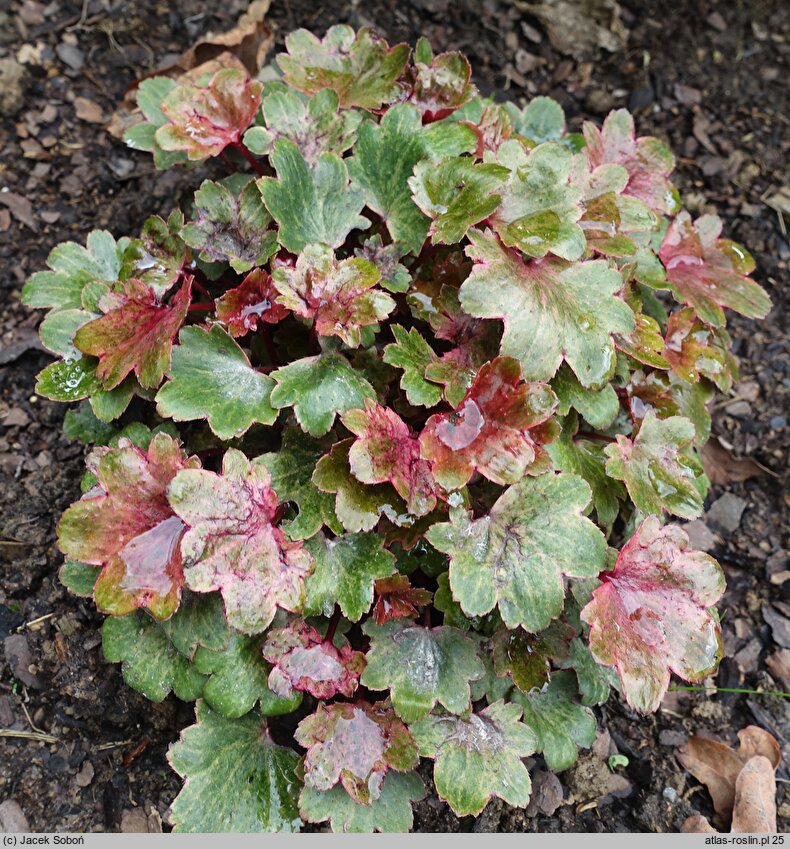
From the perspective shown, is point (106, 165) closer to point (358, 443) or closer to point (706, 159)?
point (358, 443)

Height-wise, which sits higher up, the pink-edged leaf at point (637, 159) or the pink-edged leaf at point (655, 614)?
the pink-edged leaf at point (637, 159)

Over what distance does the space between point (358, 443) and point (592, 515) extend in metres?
0.69

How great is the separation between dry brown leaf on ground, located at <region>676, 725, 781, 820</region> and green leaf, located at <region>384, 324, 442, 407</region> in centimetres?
113

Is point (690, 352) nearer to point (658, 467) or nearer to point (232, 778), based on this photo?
point (658, 467)

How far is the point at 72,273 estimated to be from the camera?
6.45 feet

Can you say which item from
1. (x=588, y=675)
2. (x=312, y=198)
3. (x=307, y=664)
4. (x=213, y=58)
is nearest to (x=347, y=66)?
(x=312, y=198)

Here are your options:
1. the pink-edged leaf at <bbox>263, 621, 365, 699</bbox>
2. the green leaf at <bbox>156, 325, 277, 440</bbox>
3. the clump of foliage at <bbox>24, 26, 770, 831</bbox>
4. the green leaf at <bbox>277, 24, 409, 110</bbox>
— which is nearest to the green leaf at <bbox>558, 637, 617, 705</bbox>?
the clump of foliage at <bbox>24, 26, 770, 831</bbox>

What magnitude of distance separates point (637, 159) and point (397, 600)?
127 centimetres

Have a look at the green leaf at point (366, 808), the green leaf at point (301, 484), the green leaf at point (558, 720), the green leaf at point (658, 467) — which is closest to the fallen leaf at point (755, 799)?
the green leaf at point (558, 720)

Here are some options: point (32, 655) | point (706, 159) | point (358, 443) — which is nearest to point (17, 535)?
point (32, 655)

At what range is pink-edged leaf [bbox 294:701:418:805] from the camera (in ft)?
5.30

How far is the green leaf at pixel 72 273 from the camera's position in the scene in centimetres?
193

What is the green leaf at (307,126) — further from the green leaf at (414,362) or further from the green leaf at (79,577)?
the green leaf at (79,577)

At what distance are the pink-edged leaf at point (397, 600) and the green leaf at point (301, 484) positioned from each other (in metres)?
0.17
